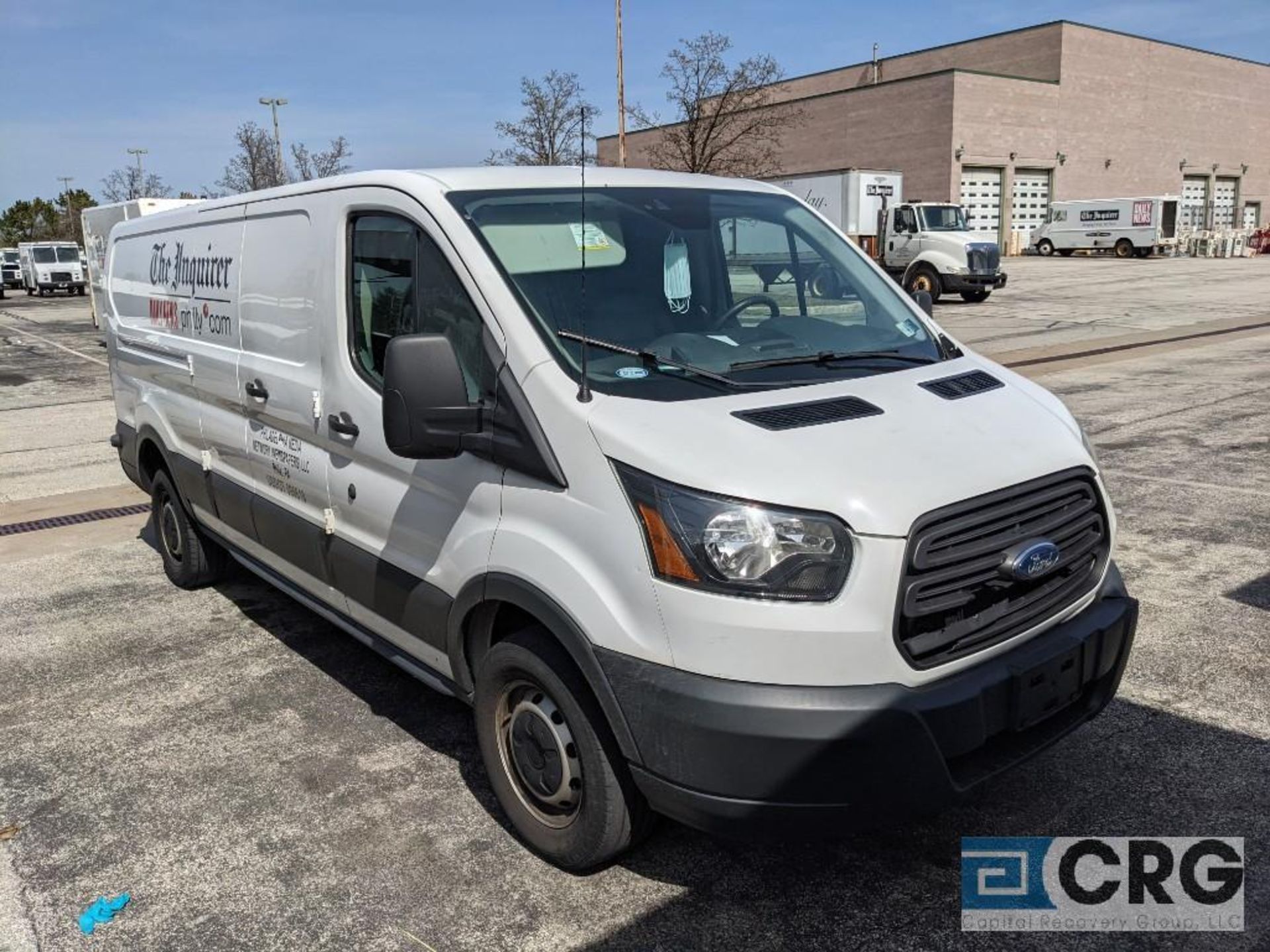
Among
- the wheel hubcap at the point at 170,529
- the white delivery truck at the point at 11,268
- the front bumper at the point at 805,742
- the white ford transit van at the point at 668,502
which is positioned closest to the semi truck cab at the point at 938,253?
the wheel hubcap at the point at 170,529

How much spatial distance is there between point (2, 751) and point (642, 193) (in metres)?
3.21

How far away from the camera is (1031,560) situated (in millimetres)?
2744

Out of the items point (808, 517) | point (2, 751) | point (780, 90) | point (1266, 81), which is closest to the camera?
point (808, 517)

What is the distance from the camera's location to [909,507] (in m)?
2.56

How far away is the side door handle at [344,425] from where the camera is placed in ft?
12.1

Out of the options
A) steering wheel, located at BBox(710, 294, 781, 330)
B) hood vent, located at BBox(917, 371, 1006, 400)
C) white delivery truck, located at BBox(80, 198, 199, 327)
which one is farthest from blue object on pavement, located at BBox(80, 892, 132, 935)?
white delivery truck, located at BBox(80, 198, 199, 327)

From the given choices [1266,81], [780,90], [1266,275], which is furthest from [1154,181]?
[1266,275]

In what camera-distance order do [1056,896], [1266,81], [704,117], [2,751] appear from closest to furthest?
[1056,896]
[2,751]
[704,117]
[1266,81]

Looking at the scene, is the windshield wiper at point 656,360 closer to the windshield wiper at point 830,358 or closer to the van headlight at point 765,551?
the windshield wiper at point 830,358

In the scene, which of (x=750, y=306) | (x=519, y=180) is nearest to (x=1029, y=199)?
(x=750, y=306)

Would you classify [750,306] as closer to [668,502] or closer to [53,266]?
[668,502]

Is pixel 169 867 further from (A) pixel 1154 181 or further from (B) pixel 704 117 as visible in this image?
(A) pixel 1154 181

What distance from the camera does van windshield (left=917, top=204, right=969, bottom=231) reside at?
88.1ft

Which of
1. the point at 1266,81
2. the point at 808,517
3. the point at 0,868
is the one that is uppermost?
the point at 1266,81
